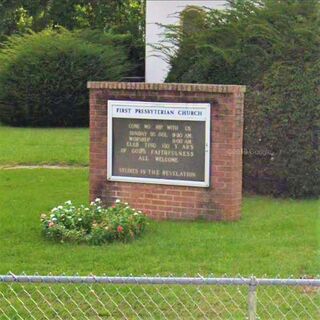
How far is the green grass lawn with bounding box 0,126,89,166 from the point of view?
14062 millimetres

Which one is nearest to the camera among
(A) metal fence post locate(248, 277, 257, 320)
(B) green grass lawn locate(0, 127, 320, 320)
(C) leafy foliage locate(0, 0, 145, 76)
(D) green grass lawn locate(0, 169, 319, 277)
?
(A) metal fence post locate(248, 277, 257, 320)

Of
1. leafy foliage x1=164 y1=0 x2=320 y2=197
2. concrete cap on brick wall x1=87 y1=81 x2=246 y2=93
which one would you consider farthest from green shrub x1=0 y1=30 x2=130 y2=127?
concrete cap on brick wall x1=87 y1=81 x2=246 y2=93

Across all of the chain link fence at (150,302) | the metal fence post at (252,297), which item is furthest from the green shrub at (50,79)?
the metal fence post at (252,297)

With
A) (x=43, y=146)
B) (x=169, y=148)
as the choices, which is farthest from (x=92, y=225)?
(x=43, y=146)

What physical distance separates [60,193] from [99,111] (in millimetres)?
1857

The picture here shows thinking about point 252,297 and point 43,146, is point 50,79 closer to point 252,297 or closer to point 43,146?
point 43,146

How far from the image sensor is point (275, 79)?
34.7ft

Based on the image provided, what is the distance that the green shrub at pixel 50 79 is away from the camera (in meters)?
20.8

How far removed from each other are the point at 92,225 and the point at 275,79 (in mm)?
3824

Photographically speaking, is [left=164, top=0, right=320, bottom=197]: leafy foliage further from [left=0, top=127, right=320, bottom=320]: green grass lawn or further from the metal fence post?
the metal fence post

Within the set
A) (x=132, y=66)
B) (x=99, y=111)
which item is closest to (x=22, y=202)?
(x=99, y=111)

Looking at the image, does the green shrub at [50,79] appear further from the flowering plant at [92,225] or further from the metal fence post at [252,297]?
the metal fence post at [252,297]

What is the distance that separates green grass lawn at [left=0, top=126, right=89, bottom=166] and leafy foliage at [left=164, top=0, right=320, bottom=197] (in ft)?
11.0

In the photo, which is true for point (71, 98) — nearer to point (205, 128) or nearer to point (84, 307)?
point (205, 128)
